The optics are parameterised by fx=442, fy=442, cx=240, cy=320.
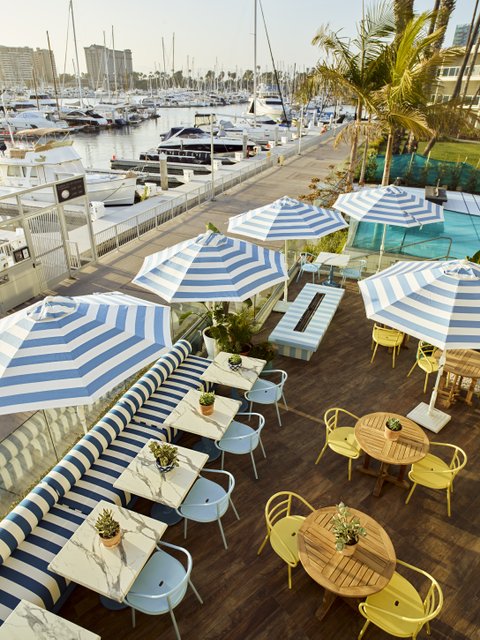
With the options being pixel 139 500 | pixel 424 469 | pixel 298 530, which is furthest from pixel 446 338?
pixel 139 500

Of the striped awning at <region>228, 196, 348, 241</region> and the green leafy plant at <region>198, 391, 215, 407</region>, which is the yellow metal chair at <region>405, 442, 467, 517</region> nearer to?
the green leafy plant at <region>198, 391, 215, 407</region>

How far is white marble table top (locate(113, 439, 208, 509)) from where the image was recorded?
509 centimetres

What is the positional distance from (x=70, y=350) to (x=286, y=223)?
612cm

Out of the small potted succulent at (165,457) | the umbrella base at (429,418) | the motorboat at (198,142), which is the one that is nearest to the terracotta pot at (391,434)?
the umbrella base at (429,418)

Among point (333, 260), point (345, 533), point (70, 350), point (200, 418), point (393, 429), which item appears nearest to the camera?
point (345, 533)

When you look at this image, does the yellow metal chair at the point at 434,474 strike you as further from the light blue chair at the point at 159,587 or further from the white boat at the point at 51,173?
the white boat at the point at 51,173

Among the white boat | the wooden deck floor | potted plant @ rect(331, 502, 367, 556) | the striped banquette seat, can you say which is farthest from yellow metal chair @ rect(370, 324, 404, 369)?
the white boat

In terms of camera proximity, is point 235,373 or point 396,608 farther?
point 235,373

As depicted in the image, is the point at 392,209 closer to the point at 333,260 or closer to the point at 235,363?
the point at 333,260

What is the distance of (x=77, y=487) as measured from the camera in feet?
18.5

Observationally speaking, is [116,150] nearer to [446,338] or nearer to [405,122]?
[405,122]

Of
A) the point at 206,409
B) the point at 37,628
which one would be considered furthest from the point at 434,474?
the point at 37,628

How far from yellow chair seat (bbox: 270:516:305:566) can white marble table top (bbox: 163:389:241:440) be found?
1.36 metres

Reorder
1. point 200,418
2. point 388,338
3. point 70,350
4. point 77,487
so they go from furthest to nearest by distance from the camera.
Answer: point 388,338 → point 200,418 → point 77,487 → point 70,350
